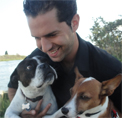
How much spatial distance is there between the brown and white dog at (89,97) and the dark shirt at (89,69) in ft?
0.24

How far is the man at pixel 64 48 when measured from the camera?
3.27ft

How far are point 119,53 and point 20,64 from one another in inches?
29.8

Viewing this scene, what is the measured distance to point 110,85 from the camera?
3.15 ft

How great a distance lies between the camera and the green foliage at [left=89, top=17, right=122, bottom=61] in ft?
3.55

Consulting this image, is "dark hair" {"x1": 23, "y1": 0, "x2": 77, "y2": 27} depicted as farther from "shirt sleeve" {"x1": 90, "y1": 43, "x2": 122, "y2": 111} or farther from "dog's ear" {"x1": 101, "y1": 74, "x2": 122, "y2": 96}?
"dog's ear" {"x1": 101, "y1": 74, "x2": 122, "y2": 96}

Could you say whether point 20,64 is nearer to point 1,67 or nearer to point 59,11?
point 1,67

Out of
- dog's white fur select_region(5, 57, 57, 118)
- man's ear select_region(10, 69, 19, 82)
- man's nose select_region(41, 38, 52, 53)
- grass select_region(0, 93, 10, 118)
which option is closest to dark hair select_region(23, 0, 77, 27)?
man's nose select_region(41, 38, 52, 53)

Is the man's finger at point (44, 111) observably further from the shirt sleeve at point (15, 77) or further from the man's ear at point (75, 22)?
the man's ear at point (75, 22)

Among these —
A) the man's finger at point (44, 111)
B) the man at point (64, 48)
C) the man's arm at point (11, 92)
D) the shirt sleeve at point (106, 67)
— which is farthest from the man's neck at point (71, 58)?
Answer: the man's arm at point (11, 92)

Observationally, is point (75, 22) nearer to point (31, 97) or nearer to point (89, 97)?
point (89, 97)

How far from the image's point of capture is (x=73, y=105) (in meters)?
0.99

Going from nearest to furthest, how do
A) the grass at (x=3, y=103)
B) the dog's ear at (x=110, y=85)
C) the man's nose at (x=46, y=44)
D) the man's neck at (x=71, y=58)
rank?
the dog's ear at (x=110, y=85)
the man's nose at (x=46, y=44)
the man's neck at (x=71, y=58)
the grass at (x=3, y=103)

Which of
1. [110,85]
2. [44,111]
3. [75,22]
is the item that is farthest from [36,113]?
[75,22]

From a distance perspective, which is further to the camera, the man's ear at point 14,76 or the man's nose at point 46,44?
the man's ear at point 14,76
